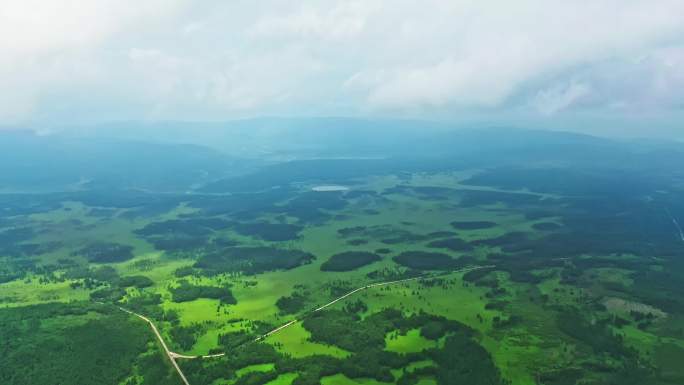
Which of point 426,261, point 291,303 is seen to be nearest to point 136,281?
point 291,303

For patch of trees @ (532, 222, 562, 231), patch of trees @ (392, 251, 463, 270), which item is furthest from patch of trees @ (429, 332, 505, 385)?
patch of trees @ (532, 222, 562, 231)

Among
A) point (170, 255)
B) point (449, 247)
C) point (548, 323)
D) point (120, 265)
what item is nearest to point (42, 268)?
point (120, 265)

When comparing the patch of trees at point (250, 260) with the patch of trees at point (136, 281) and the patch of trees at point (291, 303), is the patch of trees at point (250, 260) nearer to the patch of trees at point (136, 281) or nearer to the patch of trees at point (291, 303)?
the patch of trees at point (136, 281)

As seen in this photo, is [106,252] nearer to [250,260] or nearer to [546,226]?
[250,260]

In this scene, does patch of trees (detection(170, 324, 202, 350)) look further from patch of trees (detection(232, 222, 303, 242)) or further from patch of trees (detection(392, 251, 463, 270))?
patch of trees (detection(232, 222, 303, 242))

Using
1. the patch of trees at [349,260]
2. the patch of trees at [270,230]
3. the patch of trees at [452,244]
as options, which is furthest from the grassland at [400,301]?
the patch of trees at [270,230]
